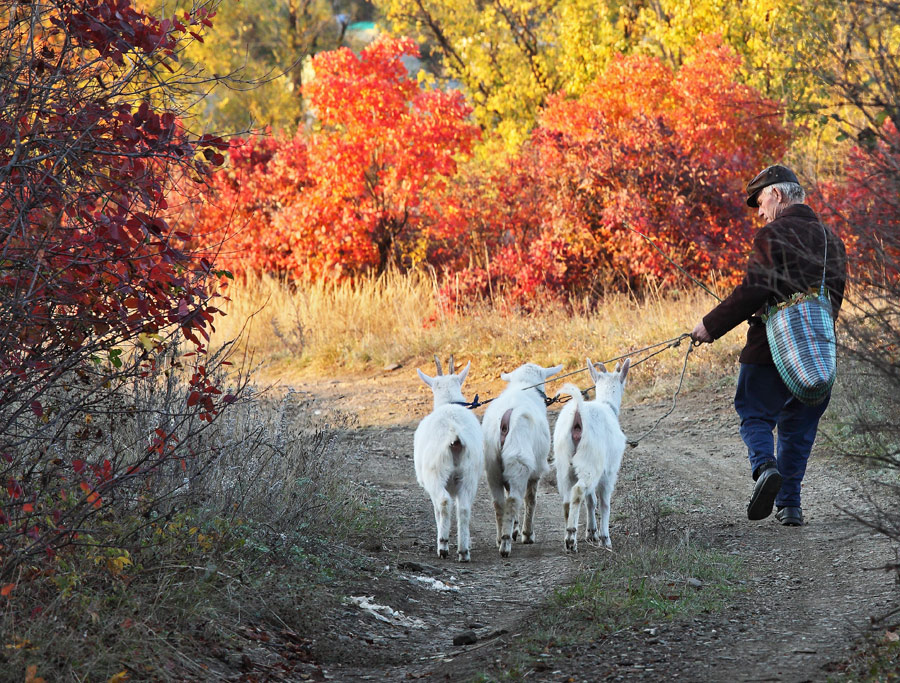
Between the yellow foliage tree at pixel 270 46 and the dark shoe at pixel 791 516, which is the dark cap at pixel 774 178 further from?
the yellow foliage tree at pixel 270 46

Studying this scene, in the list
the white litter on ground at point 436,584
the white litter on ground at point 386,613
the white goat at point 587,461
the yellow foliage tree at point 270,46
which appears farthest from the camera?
the yellow foliage tree at point 270,46

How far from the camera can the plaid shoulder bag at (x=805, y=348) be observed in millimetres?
6668

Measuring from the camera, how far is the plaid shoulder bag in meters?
6.67

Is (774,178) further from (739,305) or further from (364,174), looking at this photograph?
(364,174)

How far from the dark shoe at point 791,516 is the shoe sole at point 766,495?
0.45 meters

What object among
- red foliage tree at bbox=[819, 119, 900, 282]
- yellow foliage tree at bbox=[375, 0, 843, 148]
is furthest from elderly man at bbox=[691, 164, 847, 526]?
yellow foliage tree at bbox=[375, 0, 843, 148]

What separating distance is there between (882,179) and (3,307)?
11.6ft

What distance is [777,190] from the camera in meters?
7.17

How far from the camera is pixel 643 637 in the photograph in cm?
468

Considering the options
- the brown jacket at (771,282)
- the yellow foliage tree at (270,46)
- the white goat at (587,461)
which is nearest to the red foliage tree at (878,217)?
the brown jacket at (771,282)

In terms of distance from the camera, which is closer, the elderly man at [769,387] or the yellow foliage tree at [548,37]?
the elderly man at [769,387]

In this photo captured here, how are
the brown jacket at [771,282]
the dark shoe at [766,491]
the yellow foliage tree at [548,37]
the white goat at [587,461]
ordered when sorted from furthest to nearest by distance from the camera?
1. the yellow foliage tree at [548,37]
2. the white goat at [587,461]
3. the dark shoe at [766,491]
4. the brown jacket at [771,282]

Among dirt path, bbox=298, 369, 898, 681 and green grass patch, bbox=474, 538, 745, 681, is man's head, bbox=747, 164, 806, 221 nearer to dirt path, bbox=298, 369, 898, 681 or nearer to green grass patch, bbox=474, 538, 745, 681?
dirt path, bbox=298, 369, 898, 681

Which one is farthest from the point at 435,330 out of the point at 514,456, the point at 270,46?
the point at 270,46
